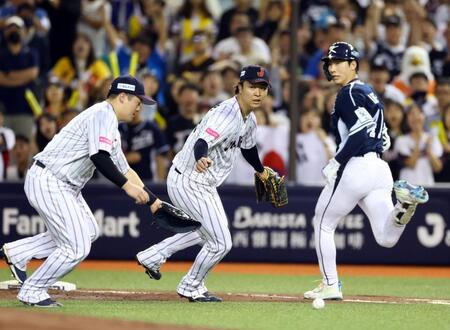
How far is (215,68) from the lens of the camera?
15.8 meters

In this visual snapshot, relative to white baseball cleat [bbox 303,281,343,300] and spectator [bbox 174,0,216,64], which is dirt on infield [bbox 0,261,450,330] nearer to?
white baseball cleat [bbox 303,281,343,300]

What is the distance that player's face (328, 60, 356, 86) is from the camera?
30.6 ft

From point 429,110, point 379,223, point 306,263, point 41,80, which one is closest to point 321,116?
point 429,110

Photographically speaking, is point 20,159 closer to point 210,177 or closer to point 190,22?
point 190,22

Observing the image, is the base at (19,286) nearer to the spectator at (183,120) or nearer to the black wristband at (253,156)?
the black wristband at (253,156)

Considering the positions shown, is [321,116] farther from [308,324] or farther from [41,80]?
[308,324]

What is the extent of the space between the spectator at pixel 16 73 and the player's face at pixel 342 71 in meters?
6.79

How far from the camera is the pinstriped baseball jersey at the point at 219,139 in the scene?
Answer: 9.12 meters

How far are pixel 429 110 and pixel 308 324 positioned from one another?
7.61m

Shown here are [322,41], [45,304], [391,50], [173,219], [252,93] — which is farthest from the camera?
[322,41]

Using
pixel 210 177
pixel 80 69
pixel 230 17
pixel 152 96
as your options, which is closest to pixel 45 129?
pixel 152 96

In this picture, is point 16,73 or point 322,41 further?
point 322,41

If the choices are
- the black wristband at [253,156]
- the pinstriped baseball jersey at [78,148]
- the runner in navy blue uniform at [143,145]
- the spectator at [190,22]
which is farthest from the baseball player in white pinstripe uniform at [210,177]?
the spectator at [190,22]

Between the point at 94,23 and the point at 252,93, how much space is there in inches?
321
